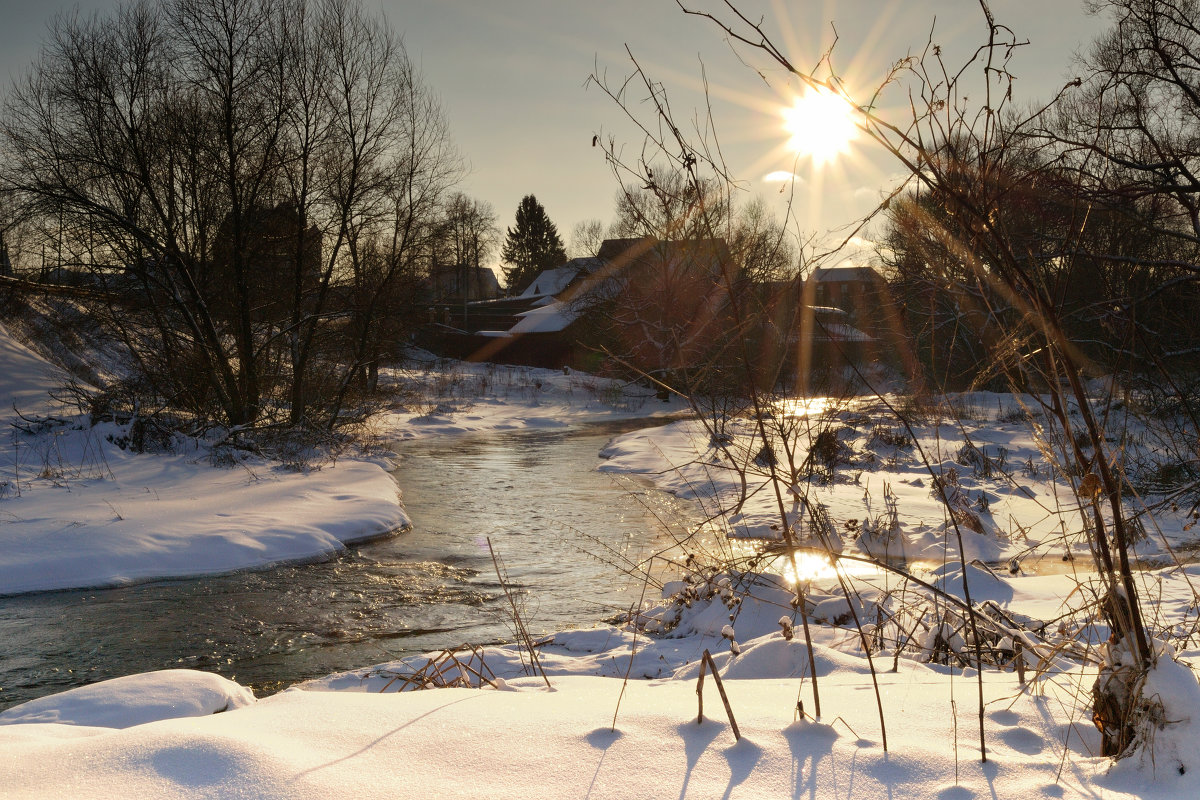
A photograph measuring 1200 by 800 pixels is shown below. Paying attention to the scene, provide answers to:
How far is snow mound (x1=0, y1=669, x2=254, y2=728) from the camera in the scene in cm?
315

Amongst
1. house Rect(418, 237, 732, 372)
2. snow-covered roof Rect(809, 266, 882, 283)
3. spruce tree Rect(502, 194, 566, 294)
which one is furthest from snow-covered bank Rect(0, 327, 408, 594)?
spruce tree Rect(502, 194, 566, 294)

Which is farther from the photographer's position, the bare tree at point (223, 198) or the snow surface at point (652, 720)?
the bare tree at point (223, 198)

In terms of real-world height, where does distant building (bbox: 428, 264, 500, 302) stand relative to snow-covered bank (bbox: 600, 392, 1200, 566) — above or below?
above

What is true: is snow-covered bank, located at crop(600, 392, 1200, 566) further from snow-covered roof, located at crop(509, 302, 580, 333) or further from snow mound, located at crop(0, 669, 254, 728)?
snow-covered roof, located at crop(509, 302, 580, 333)

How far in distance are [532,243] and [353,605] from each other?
210ft

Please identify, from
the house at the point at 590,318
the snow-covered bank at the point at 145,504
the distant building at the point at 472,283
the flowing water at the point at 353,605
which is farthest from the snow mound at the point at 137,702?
the distant building at the point at 472,283

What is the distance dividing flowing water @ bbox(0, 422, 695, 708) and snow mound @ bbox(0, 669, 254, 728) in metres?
1.13

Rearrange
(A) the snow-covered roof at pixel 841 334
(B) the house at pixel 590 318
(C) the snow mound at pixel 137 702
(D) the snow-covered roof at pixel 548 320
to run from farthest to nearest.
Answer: (D) the snow-covered roof at pixel 548 320
(B) the house at pixel 590 318
(C) the snow mound at pixel 137 702
(A) the snow-covered roof at pixel 841 334

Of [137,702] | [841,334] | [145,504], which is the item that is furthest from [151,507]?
[841,334]

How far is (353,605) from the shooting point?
248 inches

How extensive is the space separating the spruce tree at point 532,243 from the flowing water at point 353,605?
59.2m

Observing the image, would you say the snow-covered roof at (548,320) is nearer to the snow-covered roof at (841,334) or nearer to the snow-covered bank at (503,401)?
the snow-covered bank at (503,401)

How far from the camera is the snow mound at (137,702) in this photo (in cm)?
315

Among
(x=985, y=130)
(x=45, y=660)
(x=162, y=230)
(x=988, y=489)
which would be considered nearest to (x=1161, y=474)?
(x=988, y=489)
